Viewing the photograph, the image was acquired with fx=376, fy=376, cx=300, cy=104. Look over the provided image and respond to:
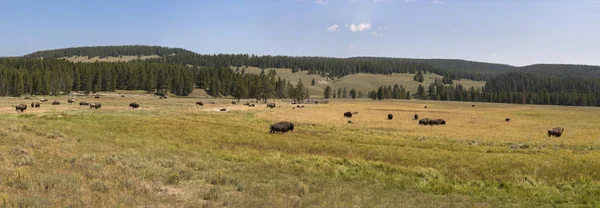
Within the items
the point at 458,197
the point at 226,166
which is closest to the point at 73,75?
the point at 226,166

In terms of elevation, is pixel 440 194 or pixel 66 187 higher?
pixel 66 187

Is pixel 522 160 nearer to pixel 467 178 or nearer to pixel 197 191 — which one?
pixel 467 178

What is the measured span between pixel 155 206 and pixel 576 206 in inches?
545

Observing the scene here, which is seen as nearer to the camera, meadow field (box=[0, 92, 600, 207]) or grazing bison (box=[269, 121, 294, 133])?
meadow field (box=[0, 92, 600, 207])

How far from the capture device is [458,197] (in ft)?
47.2

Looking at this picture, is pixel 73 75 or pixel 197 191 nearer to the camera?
pixel 197 191

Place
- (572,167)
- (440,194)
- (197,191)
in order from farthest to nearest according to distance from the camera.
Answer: (572,167) < (440,194) < (197,191)

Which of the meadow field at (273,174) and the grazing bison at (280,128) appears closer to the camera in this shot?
the meadow field at (273,174)

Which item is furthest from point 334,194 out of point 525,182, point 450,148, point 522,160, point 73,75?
point 73,75

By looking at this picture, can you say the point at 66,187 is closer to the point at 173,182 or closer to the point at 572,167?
the point at 173,182

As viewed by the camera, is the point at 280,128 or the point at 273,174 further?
the point at 280,128

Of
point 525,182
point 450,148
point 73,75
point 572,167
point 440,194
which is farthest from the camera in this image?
point 73,75

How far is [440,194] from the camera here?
15086 mm

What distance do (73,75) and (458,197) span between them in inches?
6143
